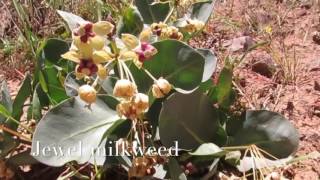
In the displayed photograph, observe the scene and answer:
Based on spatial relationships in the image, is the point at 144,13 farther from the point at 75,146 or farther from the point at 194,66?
the point at 75,146

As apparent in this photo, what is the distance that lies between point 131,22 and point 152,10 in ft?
0.23

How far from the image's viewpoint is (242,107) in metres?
1.51

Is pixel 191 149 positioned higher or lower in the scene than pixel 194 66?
lower

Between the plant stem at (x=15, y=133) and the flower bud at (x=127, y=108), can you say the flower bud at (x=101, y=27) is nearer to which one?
the flower bud at (x=127, y=108)

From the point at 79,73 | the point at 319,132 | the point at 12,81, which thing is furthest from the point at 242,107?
the point at 12,81

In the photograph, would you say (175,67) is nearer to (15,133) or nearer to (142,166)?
(142,166)

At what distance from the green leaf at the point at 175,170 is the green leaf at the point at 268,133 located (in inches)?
6.0

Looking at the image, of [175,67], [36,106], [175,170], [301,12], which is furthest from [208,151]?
[301,12]

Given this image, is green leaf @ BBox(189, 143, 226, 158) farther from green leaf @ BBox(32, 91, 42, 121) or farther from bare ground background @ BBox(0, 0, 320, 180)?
green leaf @ BBox(32, 91, 42, 121)

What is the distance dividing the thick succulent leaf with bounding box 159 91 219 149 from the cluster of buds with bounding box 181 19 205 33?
189 millimetres

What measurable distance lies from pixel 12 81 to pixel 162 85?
80 cm

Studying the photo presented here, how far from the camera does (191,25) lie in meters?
1.39

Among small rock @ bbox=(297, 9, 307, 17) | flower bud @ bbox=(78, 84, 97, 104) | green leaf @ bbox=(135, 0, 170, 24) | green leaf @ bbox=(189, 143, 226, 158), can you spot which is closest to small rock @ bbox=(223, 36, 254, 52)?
small rock @ bbox=(297, 9, 307, 17)

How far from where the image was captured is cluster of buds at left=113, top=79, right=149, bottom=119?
3.45 ft
